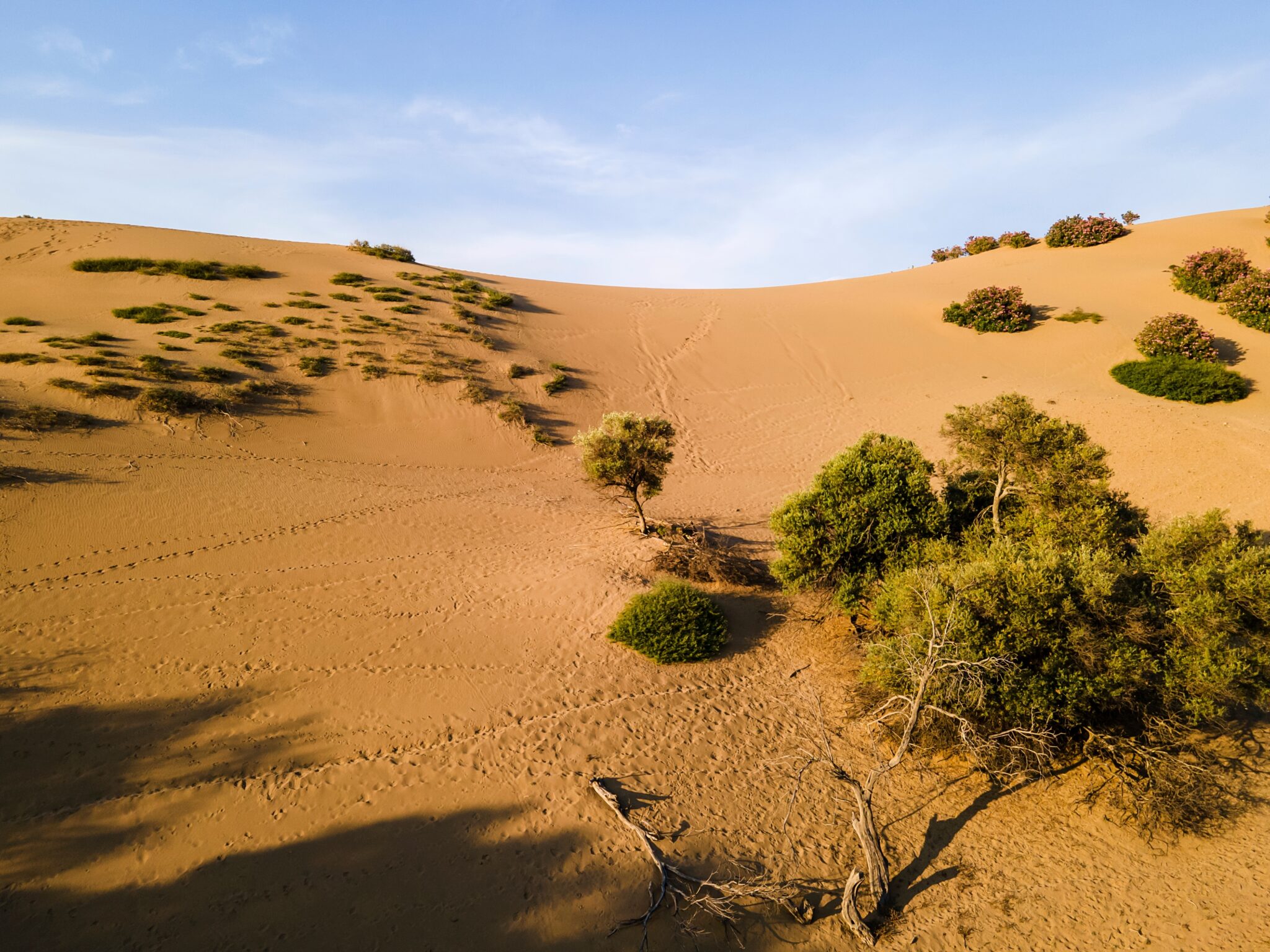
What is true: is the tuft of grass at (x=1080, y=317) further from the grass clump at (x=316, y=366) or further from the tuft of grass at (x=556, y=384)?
the grass clump at (x=316, y=366)

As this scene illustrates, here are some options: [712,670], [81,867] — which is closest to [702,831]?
[712,670]

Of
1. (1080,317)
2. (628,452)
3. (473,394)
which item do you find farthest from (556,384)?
(1080,317)

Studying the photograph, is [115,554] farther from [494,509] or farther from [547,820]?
[547,820]

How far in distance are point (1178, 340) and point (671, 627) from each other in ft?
96.3

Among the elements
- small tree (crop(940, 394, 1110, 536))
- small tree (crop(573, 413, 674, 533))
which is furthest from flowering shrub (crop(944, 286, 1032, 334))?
small tree (crop(573, 413, 674, 533))

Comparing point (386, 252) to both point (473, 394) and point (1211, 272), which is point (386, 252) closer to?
point (473, 394)

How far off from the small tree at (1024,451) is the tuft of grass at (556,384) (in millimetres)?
A: 16968

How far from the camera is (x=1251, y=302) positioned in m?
28.0

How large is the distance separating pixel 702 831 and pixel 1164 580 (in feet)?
25.9

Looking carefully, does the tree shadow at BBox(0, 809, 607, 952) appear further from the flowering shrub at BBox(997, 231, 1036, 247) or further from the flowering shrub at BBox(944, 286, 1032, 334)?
→ the flowering shrub at BBox(997, 231, 1036, 247)

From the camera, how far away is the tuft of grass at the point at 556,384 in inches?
1016

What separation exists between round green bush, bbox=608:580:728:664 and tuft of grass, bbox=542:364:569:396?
15500mm

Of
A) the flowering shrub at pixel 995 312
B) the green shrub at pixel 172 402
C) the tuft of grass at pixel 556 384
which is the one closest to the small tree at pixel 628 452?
the tuft of grass at pixel 556 384

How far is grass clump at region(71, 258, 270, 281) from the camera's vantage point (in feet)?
88.0
